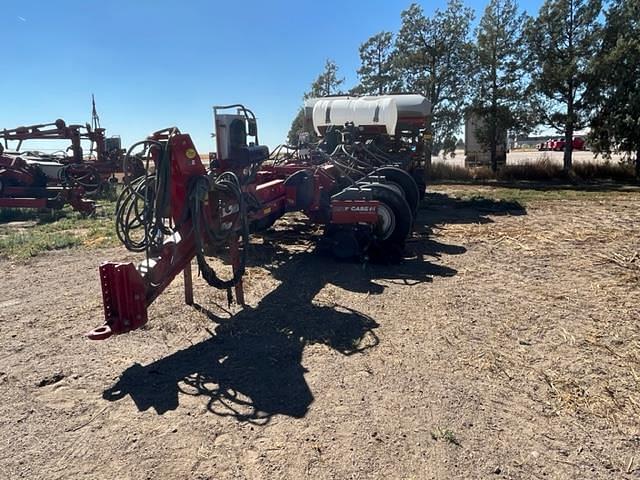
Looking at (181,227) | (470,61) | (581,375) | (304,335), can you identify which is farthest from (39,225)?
(470,61)

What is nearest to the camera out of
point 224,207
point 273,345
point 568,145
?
point 273,345

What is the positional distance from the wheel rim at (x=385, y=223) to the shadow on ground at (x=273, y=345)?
43 centimetres

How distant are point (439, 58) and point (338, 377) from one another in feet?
58.1

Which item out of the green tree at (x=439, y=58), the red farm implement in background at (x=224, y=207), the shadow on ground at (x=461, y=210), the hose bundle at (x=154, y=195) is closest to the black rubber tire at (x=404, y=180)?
the red farm implement in background at (x=224, y=207)

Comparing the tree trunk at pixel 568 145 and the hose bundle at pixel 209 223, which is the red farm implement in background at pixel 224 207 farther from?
the tree trunk at pixel 568 145

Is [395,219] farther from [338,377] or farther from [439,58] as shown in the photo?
[439,58]

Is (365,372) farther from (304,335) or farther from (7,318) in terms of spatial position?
(7,318)

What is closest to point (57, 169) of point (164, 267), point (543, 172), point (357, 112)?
point (357, 112)

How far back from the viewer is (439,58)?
61.3 ft

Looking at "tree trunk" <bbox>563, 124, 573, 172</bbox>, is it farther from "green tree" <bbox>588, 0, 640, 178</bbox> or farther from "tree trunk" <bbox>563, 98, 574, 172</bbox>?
"green tree" <bbox>588, 0, 640, 178</bbox>

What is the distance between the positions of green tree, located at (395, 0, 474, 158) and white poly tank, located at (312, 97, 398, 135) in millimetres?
8477

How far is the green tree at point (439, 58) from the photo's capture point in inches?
730

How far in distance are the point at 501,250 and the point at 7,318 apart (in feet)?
18.8

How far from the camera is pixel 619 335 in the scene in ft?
12.6
